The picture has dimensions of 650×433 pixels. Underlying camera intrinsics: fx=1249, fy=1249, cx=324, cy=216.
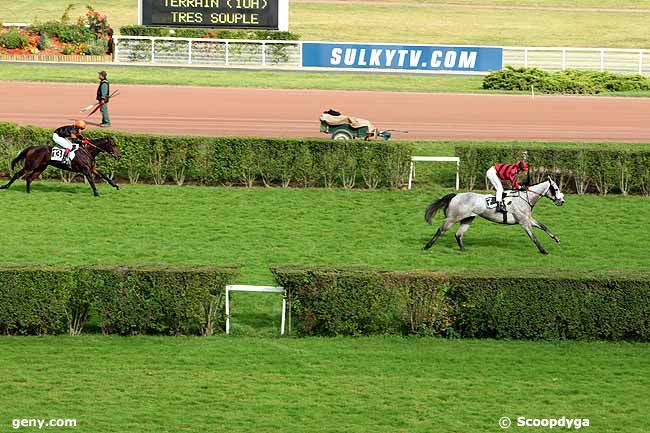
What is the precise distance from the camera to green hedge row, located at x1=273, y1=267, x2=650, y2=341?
1415 cm

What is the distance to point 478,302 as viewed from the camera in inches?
560

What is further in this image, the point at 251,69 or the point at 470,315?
the point at 251,69

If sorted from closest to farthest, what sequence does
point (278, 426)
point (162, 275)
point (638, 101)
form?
point (278, 426)
point (162, 275)
point (638, 101)

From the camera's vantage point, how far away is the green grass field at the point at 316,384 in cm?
1154

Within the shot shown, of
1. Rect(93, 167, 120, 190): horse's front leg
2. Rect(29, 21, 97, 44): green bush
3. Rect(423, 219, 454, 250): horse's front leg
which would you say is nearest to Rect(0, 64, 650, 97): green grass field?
Rect(29, 21, 97, 44): green bush

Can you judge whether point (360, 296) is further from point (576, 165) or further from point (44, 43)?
point (44, 43)

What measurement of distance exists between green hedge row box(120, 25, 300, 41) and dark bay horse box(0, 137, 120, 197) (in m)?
23.8

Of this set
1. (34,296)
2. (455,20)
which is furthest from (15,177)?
(455,20)

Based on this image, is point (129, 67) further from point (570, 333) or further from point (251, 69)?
point (570, 333)

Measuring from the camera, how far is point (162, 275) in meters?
14.1

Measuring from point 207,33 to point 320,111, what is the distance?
13469 millimetres

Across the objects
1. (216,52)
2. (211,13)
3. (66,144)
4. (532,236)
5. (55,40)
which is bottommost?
(532,236)

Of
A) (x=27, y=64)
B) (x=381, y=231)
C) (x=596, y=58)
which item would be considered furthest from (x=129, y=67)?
(x=381, y=231)

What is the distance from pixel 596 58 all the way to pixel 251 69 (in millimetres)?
12682
